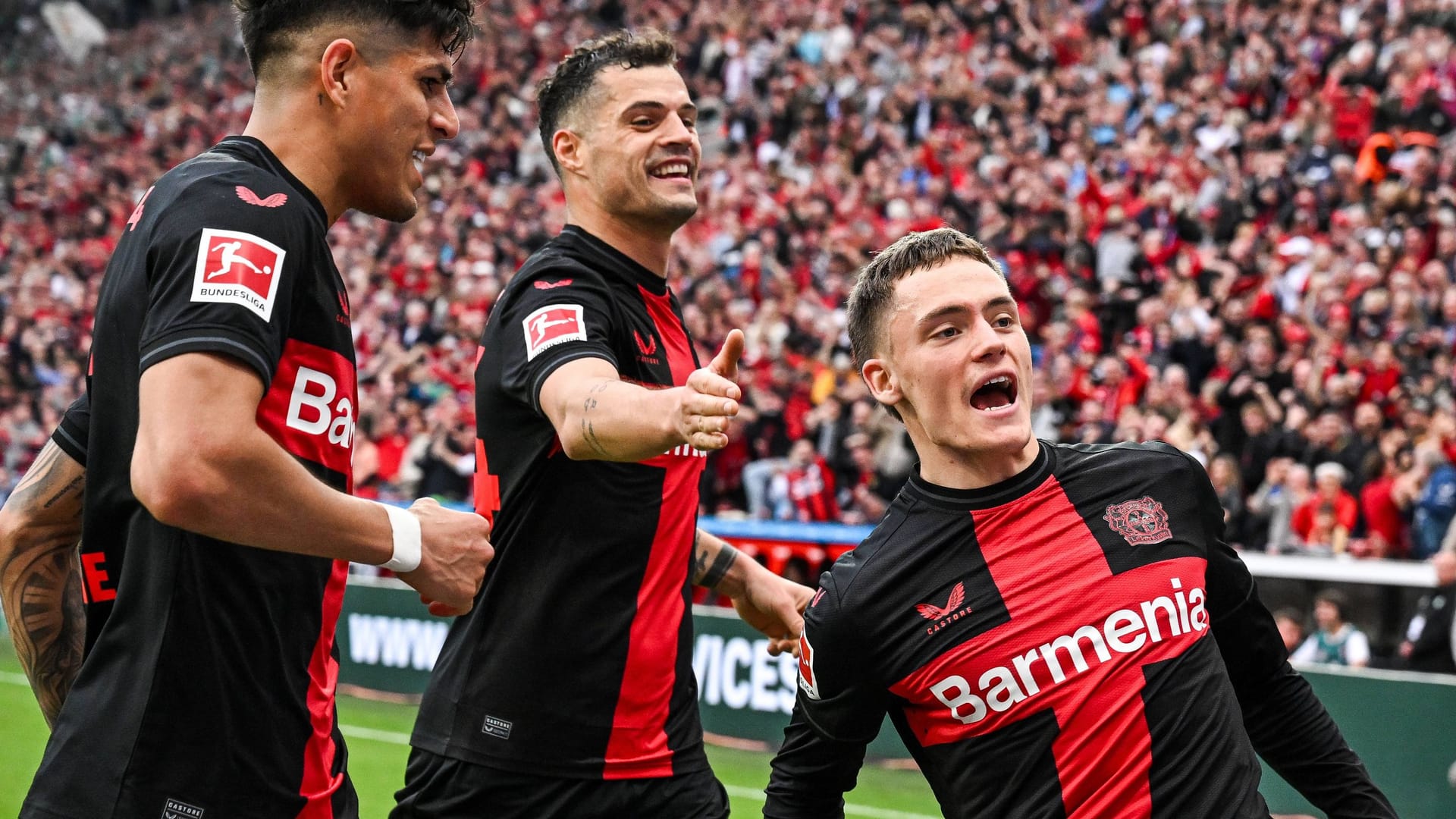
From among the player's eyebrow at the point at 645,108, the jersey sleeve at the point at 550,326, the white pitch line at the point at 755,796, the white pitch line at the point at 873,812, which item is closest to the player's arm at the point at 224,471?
the jersey sleeve at the point at 550,326

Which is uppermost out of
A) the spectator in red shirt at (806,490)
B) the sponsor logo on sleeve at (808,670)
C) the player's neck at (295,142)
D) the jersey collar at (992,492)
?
the player's neck at (295,142)

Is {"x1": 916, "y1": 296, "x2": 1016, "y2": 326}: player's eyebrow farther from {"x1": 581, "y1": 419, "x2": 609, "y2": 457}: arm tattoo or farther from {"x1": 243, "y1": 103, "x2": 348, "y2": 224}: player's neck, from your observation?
{"x1": 243, "y1": 103, "x2": 348, "y2": 224}: player's neck

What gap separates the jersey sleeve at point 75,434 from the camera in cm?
315

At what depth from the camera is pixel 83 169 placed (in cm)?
2962

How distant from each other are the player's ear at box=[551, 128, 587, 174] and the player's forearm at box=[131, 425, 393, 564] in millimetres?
1919

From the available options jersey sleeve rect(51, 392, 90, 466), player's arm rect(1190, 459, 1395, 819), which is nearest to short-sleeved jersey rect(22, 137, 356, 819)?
jersey sleeve rect(51, 392, 90, 466)

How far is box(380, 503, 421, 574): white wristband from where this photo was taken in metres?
2.76

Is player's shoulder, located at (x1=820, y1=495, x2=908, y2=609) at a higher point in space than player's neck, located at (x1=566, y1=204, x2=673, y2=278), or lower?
lower

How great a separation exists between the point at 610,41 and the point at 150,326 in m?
2.28

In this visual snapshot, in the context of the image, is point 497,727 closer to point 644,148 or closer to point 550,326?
point 550,326

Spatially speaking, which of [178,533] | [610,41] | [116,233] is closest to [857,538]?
[610,41]

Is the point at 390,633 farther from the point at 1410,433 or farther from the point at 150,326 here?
the point at 150,326

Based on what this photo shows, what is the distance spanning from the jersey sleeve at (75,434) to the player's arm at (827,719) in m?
1.56

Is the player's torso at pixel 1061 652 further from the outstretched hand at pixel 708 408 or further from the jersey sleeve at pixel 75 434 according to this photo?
the jersey sleeve at pixel 75 434
